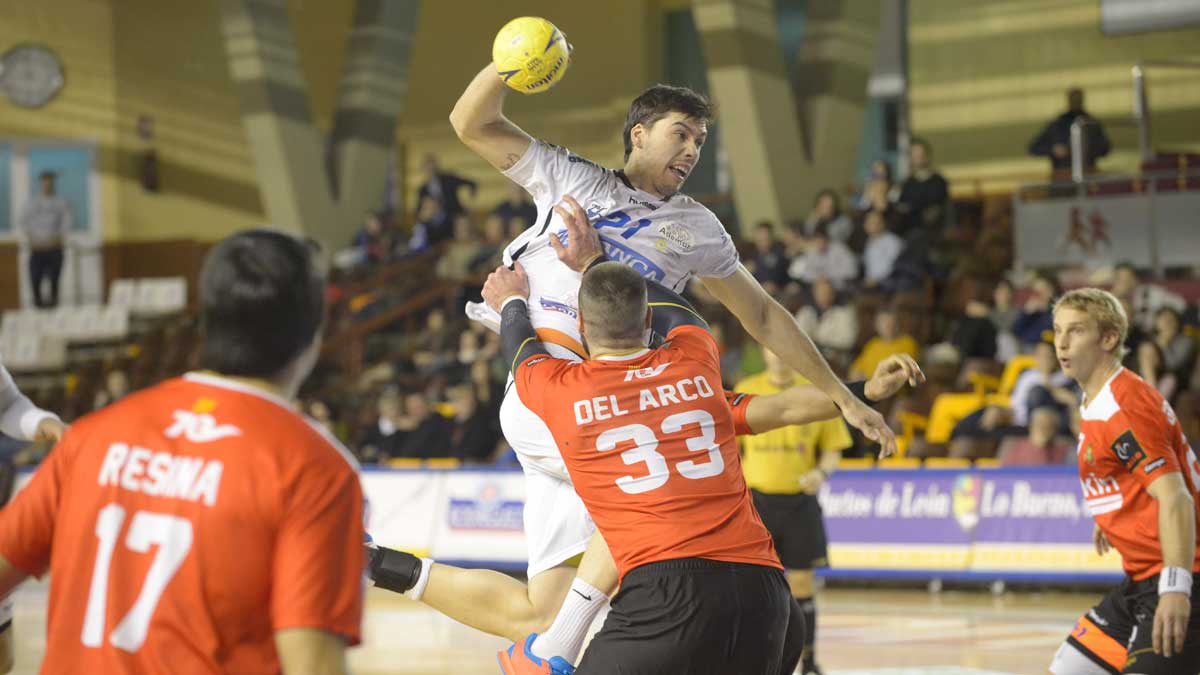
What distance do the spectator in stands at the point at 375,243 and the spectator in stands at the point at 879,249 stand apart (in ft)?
26.5

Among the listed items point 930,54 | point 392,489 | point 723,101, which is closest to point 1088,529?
point 392,489

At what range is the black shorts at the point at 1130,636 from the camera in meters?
4.90

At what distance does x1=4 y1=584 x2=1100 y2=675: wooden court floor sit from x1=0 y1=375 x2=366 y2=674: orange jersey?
632 centimetres

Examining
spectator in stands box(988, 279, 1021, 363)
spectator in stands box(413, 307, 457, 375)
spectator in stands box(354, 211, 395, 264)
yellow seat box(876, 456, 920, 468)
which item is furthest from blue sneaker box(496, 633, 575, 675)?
spectator in stands box(354, 211, 395, 264)

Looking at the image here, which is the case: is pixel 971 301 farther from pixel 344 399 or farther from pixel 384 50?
pixel 384 50

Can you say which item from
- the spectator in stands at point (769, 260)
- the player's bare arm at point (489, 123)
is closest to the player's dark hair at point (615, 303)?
the player's bare arm at point (489, 123)

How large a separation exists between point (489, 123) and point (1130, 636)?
9.02 feet

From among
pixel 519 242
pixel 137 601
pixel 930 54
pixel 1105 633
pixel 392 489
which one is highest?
pixel 930 54

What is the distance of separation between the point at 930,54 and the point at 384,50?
8175 mm

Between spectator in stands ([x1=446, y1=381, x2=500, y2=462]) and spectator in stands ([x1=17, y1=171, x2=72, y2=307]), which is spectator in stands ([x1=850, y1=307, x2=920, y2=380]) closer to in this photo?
spectator in stands ([x1=446, y1=381, x2=500, y2=462])

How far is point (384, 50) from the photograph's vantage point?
22.8 m

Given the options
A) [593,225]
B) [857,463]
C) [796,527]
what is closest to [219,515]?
[593,225]

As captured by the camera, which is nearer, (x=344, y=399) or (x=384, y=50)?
(x=344, y=399)

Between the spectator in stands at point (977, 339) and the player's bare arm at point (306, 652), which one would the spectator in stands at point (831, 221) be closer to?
the spectator in stands at point (977, 339)
